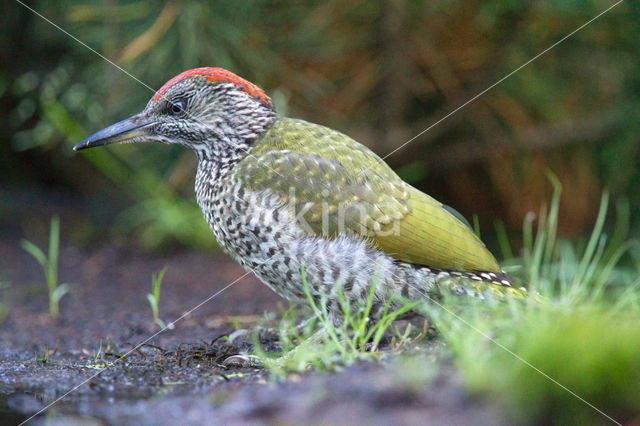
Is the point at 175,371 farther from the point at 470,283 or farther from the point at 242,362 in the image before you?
the point at 470,283

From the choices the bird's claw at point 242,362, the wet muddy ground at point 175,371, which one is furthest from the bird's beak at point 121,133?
the bird's claw at point 242,362

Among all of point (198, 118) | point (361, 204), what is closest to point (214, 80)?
point (198, 118)

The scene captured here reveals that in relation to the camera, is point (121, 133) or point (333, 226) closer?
point (333, 226)

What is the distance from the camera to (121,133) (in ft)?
13.0

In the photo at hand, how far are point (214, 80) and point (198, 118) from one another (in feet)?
0.64

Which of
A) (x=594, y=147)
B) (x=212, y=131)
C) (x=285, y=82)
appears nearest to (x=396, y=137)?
(x=285, y=82)

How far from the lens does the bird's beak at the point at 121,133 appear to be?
13.0ft

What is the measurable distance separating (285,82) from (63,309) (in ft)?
7.48

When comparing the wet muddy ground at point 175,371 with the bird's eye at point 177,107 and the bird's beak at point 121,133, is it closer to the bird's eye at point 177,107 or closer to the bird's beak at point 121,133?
the bird's beak at point 121,133

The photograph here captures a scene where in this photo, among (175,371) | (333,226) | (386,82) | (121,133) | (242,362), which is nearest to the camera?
(175,371)

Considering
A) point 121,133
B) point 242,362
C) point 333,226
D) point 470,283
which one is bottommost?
point 242,362

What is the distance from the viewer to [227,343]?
3.66m

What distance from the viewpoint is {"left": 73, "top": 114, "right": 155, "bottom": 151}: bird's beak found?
3.95 meters

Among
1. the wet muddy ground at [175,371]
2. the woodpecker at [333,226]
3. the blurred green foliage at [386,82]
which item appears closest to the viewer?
the wet muddy ground at [175,371]
